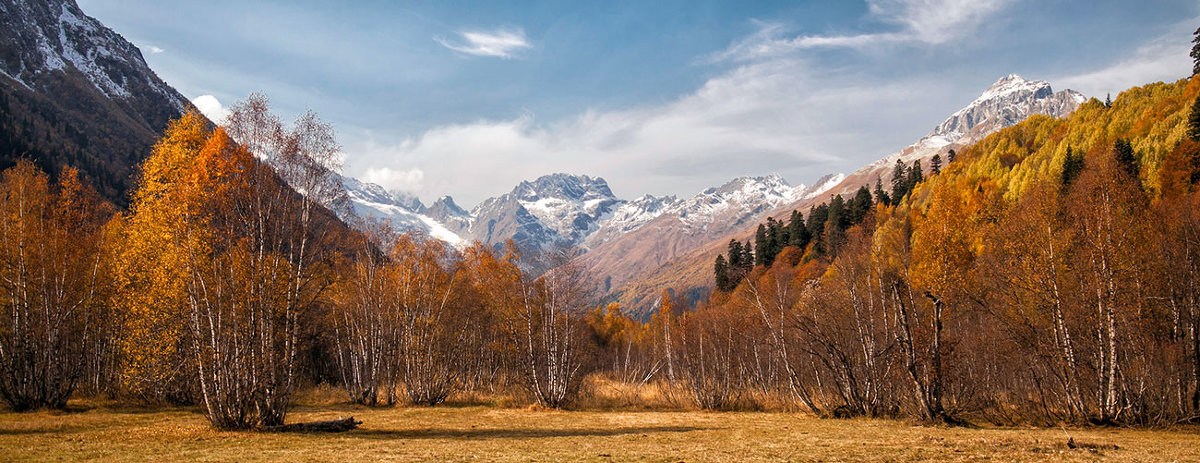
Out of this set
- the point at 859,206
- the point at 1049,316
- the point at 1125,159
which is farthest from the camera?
the point at 859,206

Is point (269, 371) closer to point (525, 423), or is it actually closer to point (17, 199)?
point (525, 423)

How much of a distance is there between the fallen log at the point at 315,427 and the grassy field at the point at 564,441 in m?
0.68

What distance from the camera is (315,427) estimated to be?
62.2ft

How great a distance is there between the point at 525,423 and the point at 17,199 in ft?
80.9

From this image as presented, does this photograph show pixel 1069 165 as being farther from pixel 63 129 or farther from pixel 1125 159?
pixel 63 129

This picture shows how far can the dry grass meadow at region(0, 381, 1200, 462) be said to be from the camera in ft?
43.5

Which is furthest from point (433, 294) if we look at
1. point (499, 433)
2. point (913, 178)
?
point (913, 178)

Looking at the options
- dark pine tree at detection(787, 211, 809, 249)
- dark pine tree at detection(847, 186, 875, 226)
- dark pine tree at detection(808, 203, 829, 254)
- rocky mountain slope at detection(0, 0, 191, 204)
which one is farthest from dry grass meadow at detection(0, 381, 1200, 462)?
rocky mountain slope at detection(0, 0, 191, 204)

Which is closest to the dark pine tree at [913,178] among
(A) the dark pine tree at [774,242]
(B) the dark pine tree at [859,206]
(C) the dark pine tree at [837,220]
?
(B) the dark pine tree at [859,206]

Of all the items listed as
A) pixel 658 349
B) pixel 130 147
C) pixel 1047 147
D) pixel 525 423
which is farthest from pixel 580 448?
pixel 130 147

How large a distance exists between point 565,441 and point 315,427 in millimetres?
8343

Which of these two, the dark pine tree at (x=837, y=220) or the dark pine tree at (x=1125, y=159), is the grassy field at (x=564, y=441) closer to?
the dark pine tree at (x=1125, y=159)

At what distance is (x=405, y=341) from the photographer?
37000 millimetres

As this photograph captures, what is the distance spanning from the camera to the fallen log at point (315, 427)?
18.5 metres
